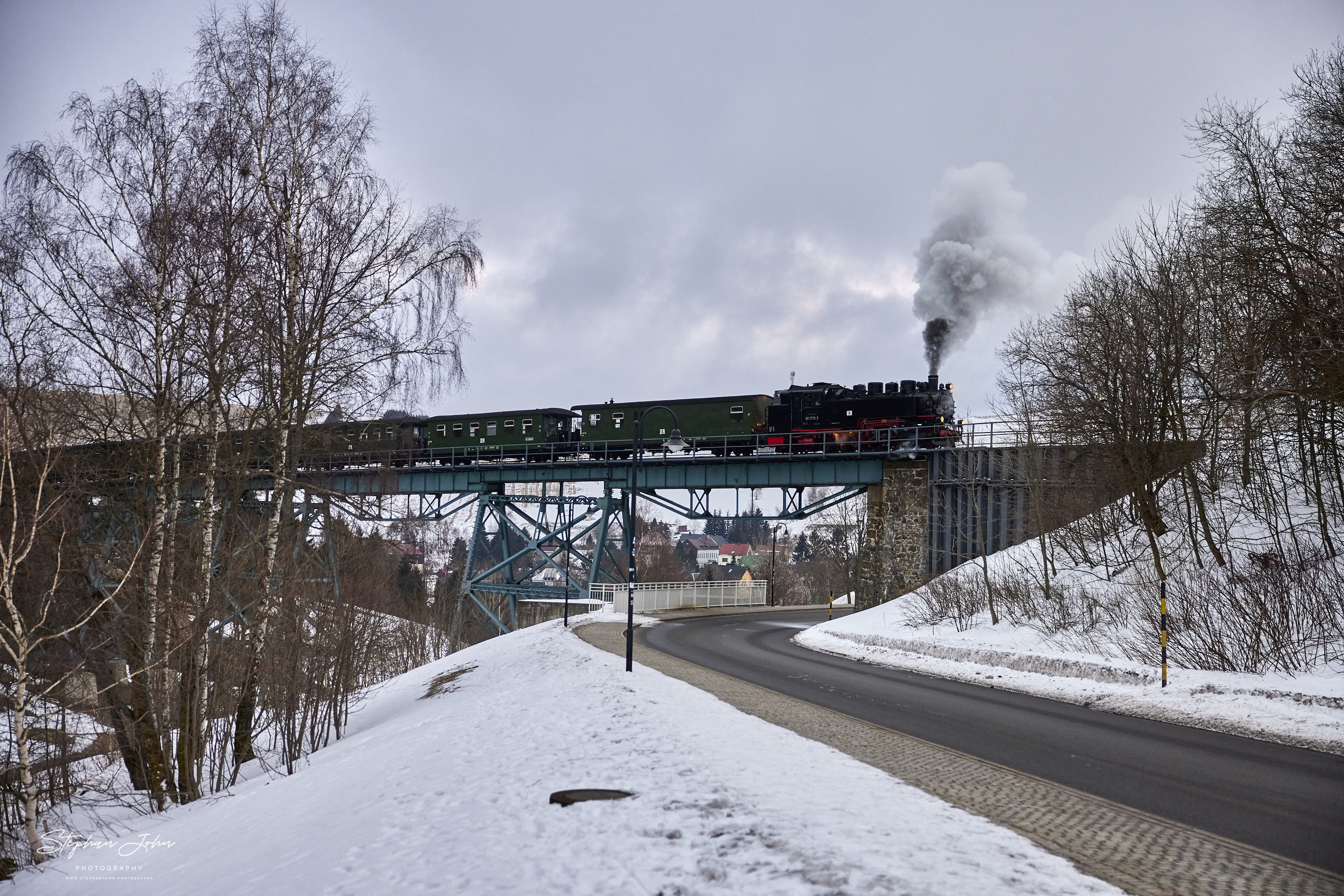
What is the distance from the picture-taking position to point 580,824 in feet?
21.6

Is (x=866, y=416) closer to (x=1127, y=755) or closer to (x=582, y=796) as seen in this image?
(x=1127, y=755)

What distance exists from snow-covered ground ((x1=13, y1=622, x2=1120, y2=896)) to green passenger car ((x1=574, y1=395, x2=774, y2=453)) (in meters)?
22.0

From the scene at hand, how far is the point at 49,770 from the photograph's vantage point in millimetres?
12609

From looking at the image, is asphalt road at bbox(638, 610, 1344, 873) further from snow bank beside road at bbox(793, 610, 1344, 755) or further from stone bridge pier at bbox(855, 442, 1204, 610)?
stone bridge pier at bbox(855, 442, 1204, 610)

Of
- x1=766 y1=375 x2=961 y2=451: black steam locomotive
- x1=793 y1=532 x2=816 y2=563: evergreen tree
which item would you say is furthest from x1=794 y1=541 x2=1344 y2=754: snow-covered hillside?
x1=793 y1=532 x2=816 y2=563: evergreen tree

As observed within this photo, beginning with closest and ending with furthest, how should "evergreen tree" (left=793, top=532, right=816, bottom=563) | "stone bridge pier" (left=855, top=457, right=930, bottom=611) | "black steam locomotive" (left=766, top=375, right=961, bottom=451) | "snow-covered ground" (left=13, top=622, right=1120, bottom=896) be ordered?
"snow-covered ground" (left=13, top=622, right=1120, bottom=896)
"stone bridge pier" (left=855, top=457, right=930, bottom=611)
"black steam locomotive" (left=766, top=375, right=961, bottom=451)
"evergreen tree" (left=793, top=532, right=816, bottom=563)

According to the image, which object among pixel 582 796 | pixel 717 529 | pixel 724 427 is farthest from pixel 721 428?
pixel 717 529

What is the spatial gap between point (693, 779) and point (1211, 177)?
17.8m

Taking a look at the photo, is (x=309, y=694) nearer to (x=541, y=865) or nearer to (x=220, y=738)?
(x=220, y=738)

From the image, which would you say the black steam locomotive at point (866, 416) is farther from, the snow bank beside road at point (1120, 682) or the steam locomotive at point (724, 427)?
the snow bank beside road at point (1120, 682)

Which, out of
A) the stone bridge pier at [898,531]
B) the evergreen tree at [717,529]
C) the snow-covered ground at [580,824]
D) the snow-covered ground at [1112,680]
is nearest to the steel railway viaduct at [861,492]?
the stone bridge pier at [898,531]

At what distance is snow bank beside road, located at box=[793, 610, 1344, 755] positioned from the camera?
10.1 meters

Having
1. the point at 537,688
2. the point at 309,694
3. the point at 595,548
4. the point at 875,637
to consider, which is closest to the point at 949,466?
the point at 875,637

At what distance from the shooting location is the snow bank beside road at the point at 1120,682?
1006 cm
